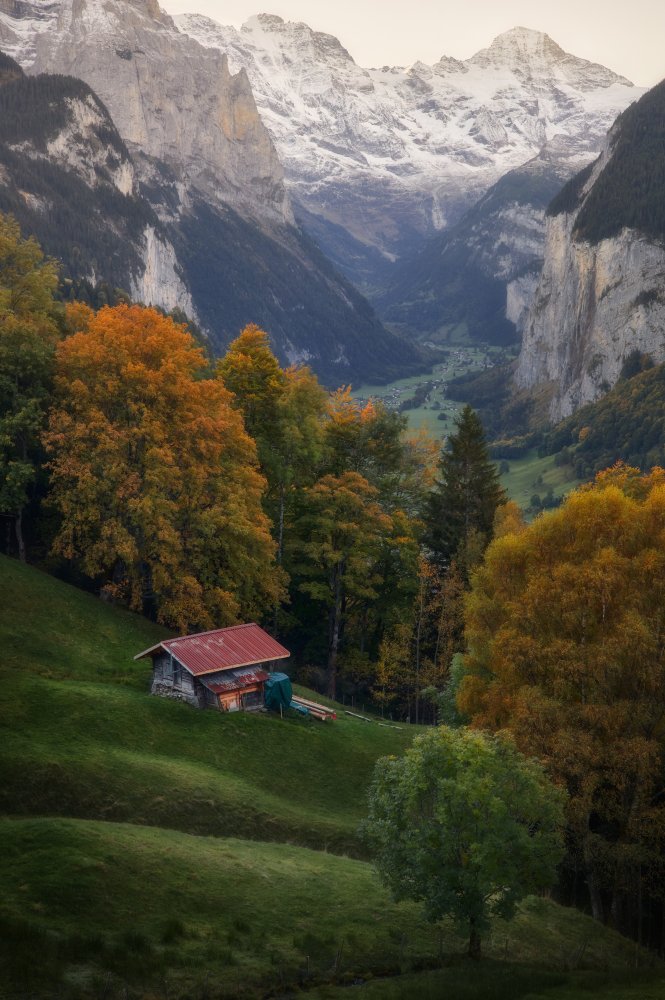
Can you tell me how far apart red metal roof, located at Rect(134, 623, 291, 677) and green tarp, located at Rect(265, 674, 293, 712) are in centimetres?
113

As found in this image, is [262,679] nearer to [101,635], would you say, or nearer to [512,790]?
[101,635]

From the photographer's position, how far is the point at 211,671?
45469mm

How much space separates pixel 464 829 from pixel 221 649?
891 inches

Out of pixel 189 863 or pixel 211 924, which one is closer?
pixel 211 924

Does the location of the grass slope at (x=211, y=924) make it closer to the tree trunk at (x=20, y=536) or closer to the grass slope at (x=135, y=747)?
the grass slope at (x=135, y=747)

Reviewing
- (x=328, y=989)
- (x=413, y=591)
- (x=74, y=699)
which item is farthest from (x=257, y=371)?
(x=328, y=989)

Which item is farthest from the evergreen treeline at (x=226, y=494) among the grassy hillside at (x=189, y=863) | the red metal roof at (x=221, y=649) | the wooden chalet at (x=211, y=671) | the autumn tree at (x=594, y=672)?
the autumn tree at (x=594, y=672)

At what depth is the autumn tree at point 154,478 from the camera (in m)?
53.8

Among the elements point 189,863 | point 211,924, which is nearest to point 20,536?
point 189,863

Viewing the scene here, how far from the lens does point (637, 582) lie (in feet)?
124

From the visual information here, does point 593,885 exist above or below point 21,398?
below

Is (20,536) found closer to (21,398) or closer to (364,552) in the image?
(21,398)

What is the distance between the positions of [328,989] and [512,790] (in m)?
7.64

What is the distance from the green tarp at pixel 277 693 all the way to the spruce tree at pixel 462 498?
27.4 m
